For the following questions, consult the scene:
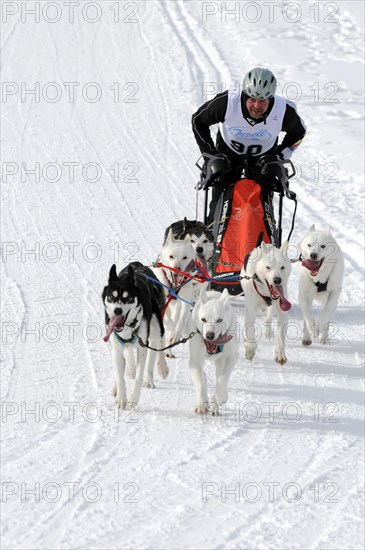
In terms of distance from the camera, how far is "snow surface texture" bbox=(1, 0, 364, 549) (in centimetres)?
487

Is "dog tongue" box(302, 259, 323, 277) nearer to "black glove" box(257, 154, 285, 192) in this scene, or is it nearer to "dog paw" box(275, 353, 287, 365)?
"dog paw" box(275, 353, 287, 365)

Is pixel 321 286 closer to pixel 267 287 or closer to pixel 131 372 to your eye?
pixel 267 287

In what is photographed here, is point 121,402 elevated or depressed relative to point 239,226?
depressed

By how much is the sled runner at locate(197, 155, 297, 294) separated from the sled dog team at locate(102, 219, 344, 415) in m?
0.15

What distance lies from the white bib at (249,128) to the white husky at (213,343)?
6.38 ft

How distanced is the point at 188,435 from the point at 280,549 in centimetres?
135

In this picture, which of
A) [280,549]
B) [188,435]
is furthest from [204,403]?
[280,549]

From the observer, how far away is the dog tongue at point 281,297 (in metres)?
6.50

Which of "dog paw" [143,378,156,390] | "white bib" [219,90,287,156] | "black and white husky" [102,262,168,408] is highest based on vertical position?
"white bib" [219,90,287,156]

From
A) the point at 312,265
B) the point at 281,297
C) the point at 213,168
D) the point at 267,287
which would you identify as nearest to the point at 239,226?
the point at 213,168

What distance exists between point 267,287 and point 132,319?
1.25 m

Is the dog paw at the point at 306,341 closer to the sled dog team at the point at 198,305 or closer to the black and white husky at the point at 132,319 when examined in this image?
the sled dog team at the point at 198,305

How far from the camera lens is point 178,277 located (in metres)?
6.89

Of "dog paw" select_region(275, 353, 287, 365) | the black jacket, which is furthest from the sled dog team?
the black jacket
